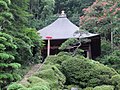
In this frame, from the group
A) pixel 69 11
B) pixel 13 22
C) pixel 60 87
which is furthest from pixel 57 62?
pixel 69 11

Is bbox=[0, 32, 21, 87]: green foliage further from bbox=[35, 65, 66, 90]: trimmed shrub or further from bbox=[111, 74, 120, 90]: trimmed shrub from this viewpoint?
bbox=[111, 74, 120, 90]: trimmed shrub

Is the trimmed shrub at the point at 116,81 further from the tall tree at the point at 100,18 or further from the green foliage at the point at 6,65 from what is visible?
the tall tree at the point at 100,18

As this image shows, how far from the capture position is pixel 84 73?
798 cm

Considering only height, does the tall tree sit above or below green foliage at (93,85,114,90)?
above

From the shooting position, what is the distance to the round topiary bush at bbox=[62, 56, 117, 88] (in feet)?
25.7

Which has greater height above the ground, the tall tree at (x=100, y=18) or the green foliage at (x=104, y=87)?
the tall tree at (x=100, y=18)

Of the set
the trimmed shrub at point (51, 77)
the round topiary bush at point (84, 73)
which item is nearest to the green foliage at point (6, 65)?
the trimmed shrub at point (51, 77)

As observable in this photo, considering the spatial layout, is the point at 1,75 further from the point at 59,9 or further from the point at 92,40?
the point at 59,9

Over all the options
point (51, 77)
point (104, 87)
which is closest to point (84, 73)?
point (104, 87)

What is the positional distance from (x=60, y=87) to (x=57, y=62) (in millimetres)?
1630

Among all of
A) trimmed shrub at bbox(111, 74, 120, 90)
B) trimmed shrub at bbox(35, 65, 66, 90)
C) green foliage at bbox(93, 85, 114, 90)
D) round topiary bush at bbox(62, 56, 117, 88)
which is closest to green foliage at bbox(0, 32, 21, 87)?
trimmed shrub at bbox(35, 65, 66, 90)

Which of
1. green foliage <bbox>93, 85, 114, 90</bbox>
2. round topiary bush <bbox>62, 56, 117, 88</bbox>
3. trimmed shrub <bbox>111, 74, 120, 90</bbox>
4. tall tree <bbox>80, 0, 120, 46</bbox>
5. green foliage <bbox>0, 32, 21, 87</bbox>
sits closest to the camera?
green foliage <bbox>0, 32, 21, 87</bbox>

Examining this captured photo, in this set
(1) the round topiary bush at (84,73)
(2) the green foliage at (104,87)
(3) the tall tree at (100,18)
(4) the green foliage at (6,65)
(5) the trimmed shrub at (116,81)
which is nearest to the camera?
(4) the green foliage at (6,65)

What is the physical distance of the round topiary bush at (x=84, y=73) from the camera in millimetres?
7828
